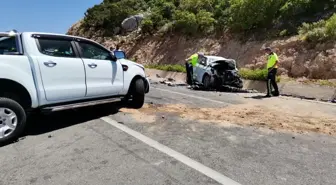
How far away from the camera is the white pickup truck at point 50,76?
5.12 m

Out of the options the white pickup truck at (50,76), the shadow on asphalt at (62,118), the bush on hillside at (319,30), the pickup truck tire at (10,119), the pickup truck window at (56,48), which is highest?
the bush on hillside at (319,30)

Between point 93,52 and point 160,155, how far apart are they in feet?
10.2

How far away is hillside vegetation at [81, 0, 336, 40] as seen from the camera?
16625 mm

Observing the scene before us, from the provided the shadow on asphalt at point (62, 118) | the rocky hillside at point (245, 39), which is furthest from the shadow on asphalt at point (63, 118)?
the rocky hillside at point (245, 39)

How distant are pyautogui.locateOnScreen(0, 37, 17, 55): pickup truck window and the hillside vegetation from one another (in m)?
13.2

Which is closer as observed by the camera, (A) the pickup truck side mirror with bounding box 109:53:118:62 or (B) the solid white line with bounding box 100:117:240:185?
(B) the solid white line with bounding box 100:117:240:185

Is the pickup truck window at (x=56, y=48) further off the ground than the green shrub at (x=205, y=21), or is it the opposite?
the green shrub at (x=205, y=21)

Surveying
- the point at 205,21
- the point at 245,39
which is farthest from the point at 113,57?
the point at 205,21

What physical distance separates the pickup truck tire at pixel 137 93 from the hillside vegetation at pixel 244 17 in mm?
Result: 10339

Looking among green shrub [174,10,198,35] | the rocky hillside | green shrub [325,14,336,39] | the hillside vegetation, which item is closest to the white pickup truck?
the rocky hillside

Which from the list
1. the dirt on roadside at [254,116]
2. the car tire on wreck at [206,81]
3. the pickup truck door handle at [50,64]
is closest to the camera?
the pickup truck door handle at [50,64]

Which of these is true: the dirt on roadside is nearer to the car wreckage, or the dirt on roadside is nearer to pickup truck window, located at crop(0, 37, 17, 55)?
pickup truck window, located at crop(0, 37, 17, 55)

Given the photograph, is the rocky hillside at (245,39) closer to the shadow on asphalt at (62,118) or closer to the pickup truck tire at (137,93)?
the pickup truck tire at (137,93)

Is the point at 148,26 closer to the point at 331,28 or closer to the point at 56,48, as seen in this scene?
the point at 331,28
